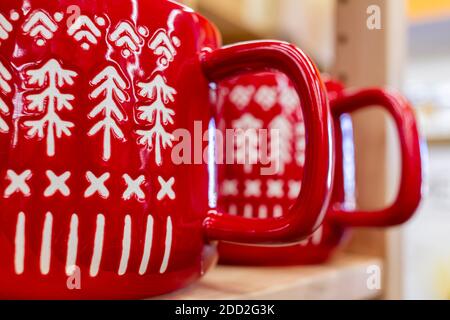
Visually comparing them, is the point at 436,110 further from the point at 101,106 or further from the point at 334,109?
the point at 101,106

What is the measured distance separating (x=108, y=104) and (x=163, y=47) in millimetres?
56

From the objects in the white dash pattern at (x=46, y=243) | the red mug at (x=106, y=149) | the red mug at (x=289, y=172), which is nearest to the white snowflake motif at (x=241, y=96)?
the red mug at (x=289, y=172)

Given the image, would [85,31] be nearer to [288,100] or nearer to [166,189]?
[166,189]

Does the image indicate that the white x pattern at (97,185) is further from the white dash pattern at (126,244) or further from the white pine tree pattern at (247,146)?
the white pine tree pattern at (247,146)

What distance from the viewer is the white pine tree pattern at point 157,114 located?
32 centimetres

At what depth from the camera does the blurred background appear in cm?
62

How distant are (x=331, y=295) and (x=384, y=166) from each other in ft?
0.68

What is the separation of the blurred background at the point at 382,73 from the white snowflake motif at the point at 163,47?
34 centimetres

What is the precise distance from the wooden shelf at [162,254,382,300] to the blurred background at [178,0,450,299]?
10 cm

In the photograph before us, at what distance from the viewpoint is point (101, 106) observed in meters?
0.31

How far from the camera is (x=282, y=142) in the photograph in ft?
1.53

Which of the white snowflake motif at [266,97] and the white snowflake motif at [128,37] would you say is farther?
the white snowflake motif at [266,97]

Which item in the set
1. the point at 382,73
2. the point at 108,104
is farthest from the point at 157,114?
the point at 382,73
